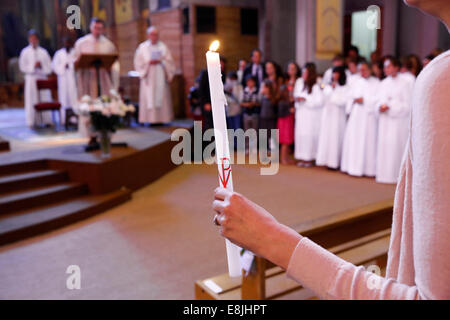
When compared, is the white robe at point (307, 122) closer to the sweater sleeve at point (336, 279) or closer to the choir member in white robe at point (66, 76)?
the choir member in white robe at point (66, 76)

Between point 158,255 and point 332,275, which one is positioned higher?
point 332,275

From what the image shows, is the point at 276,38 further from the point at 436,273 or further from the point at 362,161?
the point at 436,273

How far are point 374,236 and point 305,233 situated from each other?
2.99 ft

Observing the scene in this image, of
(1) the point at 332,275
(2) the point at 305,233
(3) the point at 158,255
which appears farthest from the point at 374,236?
(1) the point at 332,275

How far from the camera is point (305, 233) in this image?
7.53 ft

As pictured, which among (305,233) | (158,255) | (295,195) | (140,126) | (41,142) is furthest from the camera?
(140,126)

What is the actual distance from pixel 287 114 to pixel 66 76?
202 inches

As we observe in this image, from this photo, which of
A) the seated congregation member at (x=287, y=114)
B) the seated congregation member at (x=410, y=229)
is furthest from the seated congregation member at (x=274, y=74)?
the seated congregation member at (x=410, y=229)

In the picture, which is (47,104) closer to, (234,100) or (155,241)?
(234,100)

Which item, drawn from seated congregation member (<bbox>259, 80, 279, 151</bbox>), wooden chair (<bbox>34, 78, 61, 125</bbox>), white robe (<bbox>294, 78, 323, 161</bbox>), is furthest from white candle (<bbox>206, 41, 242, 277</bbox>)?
wooden chair (<bbox>34, 78, 61, 125</bbox>)

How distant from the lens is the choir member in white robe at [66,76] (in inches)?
393

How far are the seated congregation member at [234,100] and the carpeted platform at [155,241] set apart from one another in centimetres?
174

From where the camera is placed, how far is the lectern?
6834mm

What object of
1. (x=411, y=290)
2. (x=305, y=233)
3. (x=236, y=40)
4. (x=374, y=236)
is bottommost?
(x=374, y=236)
